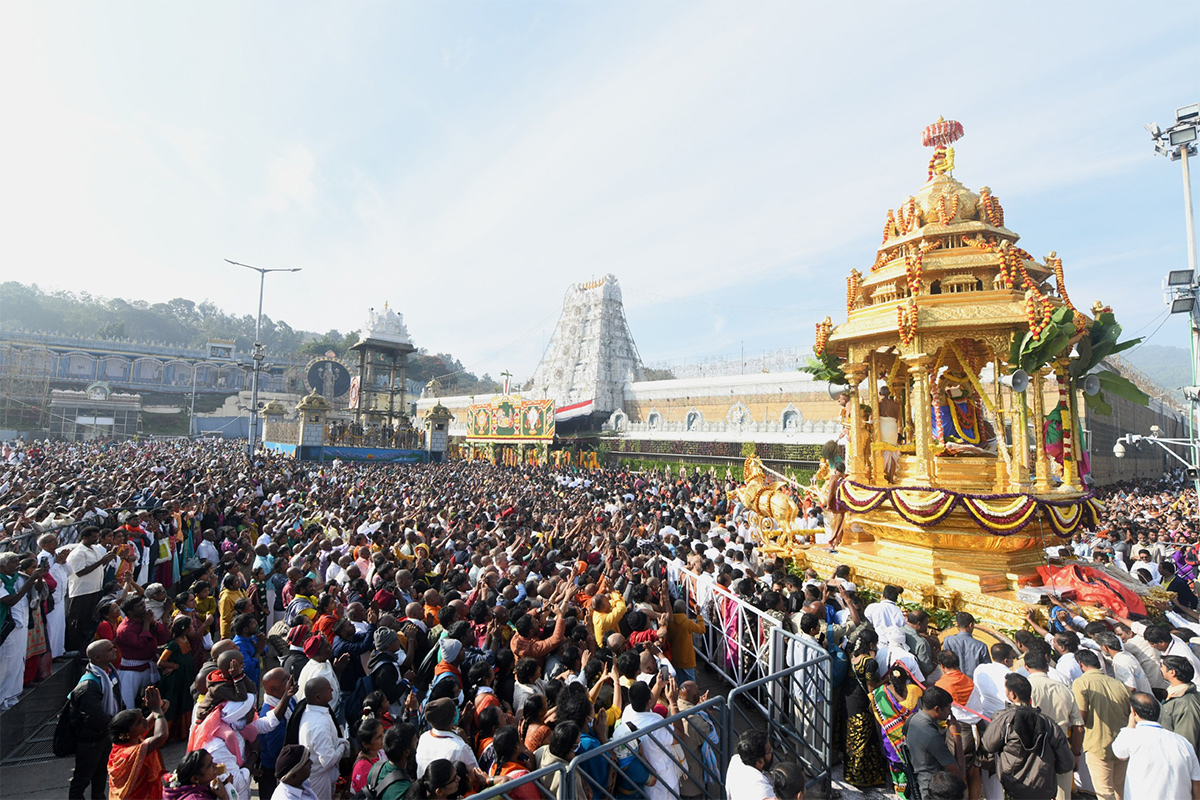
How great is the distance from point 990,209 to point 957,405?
308cm

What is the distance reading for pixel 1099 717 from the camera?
3.91m

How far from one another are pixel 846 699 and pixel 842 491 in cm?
465

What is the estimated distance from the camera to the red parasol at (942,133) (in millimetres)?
8930

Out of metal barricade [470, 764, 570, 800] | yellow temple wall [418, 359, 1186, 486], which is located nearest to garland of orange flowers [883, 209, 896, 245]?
metal barricade [470, 764, 570, 800]

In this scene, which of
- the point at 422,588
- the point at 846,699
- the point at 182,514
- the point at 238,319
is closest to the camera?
the point at 846,699

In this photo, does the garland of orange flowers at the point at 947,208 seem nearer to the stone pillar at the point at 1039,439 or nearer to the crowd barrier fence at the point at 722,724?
the stone pillar at the point at 1039,439

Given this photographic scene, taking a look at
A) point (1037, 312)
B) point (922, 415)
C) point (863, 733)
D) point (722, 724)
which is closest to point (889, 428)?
point (922, 415)

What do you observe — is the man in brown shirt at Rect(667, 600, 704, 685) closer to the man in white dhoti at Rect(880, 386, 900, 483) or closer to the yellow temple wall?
the man in white dhoti at Rect(880, 386, 900, 483)

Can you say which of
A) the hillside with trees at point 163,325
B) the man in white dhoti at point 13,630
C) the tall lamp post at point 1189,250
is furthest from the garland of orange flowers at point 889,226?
the hillside with trees at point 163,325

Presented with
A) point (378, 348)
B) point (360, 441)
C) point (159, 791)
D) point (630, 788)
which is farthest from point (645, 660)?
point (378, 348)

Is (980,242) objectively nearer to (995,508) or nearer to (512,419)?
(995,508)

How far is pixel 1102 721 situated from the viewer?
3.90 m

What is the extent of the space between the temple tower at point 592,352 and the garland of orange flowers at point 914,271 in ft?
109

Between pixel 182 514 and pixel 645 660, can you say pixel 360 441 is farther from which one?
pixel 645 660
